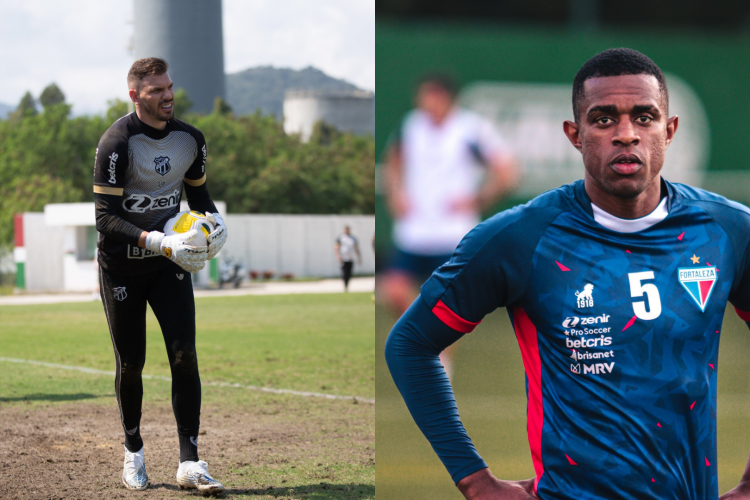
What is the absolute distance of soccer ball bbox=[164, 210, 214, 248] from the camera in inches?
177

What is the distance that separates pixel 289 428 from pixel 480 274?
4429mm

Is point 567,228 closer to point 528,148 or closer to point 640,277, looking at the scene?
point 640,277

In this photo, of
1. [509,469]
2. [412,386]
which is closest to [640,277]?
[412,386]

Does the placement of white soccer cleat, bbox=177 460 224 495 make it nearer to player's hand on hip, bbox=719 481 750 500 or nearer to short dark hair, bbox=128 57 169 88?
short dark hair, bbox=128 57 169 88

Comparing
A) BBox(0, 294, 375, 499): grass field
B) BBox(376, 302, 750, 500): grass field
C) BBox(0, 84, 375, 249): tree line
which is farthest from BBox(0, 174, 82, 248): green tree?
BBox(376, 302, 750, 500): grass field

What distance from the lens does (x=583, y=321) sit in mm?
2146

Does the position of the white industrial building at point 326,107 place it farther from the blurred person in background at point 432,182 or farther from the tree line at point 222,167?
the blurred person in background at point 432,182

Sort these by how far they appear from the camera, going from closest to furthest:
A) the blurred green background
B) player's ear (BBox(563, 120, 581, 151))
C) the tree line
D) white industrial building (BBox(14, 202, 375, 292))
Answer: player's ear (BBox(563, 120, 581, 151))
the blurred green background
white industrial building (BBox(14, 202, 375, 292))
the tree line

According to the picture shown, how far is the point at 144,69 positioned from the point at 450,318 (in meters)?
2.83

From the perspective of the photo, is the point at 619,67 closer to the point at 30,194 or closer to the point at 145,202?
the point at 145,202

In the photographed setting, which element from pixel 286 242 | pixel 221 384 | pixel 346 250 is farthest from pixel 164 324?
pixel 286 242

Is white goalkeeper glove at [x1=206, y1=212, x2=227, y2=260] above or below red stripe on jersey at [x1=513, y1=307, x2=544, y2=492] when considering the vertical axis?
above

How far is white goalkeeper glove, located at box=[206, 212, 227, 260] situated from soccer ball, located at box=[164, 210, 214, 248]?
0.03 metres

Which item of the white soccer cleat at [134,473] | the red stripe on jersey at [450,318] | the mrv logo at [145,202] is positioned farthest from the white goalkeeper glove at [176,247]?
the red stripe on jersey at [450,318]
